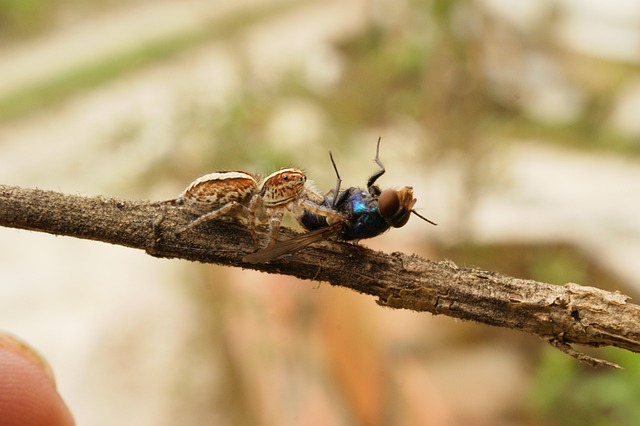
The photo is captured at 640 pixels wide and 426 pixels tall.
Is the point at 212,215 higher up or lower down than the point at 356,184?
lower down

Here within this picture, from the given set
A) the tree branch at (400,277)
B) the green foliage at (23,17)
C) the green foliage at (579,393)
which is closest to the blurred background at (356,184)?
the green foliage at (579,393)

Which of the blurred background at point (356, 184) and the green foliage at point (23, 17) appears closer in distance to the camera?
the blurred background at point (356, 184)

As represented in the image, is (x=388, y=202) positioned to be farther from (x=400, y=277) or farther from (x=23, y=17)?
(x=23, y=17)

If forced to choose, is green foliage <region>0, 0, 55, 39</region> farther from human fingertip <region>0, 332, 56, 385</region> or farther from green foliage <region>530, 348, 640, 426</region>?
green foliage <region>530, 348, 640, 426</region>

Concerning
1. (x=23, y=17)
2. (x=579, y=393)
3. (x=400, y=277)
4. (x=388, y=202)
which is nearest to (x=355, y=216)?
(x=388, y=202)

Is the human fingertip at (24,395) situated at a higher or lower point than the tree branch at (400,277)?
lower

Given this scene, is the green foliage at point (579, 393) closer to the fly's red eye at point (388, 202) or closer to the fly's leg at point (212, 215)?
the fly's red eye at point (388, 202)

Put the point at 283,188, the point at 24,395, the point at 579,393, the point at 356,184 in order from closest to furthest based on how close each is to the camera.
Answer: the point at 24,395 < the point at 283,188 < the point at 356,184 < the point at 579,393
